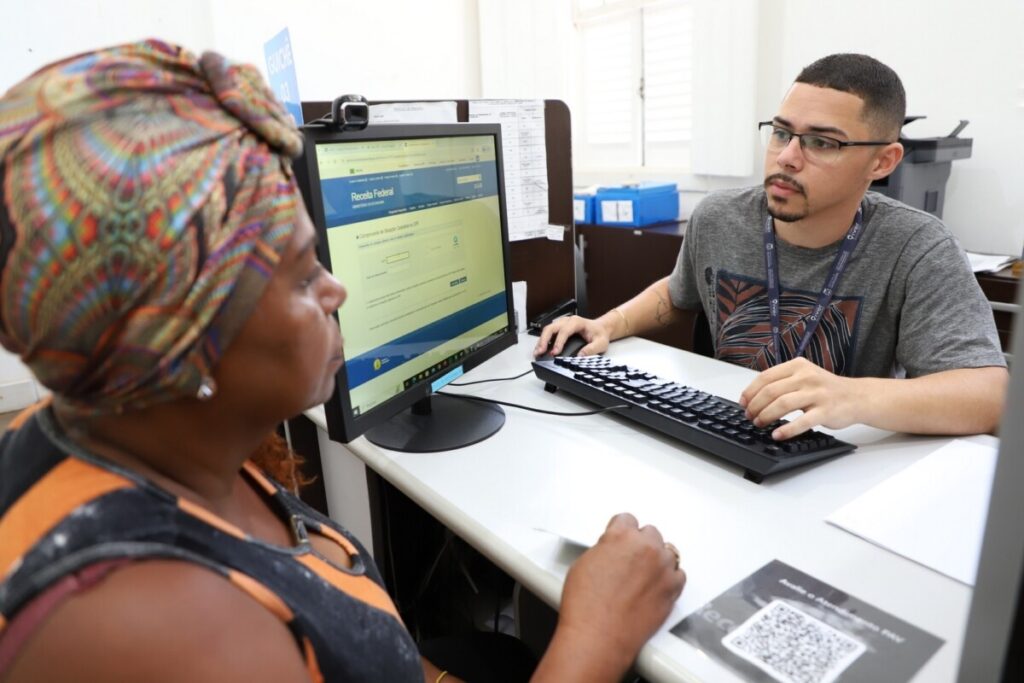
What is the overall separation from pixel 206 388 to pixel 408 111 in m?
1.02

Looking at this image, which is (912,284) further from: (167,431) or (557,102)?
(167,431)

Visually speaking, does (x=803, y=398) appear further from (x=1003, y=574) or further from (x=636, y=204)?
(x=636, y=204)

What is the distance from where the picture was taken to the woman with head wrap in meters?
0.39

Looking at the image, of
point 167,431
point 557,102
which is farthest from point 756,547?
point 557,102

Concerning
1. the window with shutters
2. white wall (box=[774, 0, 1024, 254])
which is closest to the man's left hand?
white wall (box=[774, 0, 1024, 254])

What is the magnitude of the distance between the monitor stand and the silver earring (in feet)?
1.91

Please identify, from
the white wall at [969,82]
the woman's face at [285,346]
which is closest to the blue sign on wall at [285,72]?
the woman's face at [285,346]

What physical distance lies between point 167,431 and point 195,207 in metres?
0.17

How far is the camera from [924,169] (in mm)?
2154

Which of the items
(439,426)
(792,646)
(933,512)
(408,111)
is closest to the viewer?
(792,646)

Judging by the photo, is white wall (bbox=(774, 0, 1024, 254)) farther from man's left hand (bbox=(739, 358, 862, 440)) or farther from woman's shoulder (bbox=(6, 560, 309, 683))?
woman's shoulder (bbox=(6, 560, 309, 683))

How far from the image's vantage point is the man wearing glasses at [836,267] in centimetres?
124

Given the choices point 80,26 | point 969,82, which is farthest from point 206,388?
point 80,26

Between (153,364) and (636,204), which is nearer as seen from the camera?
(153,364)
